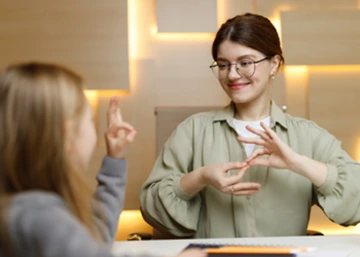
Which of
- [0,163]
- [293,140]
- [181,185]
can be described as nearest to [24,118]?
[0,163]

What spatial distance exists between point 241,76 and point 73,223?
115cm

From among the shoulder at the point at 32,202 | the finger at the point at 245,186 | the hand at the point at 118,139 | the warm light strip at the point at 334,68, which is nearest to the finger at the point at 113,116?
the hand at the point at 118,139

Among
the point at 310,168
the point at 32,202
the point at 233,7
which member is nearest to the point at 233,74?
the point at 310,168

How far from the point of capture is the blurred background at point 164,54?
2357mm

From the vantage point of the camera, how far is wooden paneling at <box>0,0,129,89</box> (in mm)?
2354

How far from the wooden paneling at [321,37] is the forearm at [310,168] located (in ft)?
3.25

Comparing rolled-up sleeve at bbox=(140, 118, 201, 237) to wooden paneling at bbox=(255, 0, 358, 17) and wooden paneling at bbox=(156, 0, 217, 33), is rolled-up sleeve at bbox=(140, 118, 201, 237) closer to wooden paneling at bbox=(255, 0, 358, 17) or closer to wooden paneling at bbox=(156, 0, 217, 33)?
wooden paneling at bbox=(156, 0, 217, 33)

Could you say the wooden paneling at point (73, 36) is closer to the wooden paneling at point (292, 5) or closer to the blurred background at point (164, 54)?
the blurred background at point (164, 54)

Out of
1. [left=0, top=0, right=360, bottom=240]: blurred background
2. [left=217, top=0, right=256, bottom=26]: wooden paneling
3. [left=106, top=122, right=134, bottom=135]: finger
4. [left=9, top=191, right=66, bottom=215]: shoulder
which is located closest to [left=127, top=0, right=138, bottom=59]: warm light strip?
[left=0, top=0, right=360, bottom=240]: blurred background

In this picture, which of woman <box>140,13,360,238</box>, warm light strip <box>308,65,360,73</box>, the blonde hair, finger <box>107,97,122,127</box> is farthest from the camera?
warm light strip <box>308,65,360,73</box>

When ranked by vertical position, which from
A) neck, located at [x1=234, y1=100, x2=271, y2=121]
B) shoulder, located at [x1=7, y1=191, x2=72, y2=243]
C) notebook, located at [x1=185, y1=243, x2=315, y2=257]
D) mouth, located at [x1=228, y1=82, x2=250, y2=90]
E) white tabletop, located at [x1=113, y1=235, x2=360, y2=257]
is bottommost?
white tabletop, located at [x1=113, y1=235, x2=360, y2=257]

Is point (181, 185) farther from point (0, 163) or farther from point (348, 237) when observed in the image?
point (0, 163)

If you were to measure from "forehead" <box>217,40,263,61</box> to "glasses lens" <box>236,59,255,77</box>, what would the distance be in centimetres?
2

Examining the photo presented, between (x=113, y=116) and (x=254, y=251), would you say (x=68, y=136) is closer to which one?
(x=113, y=116)
